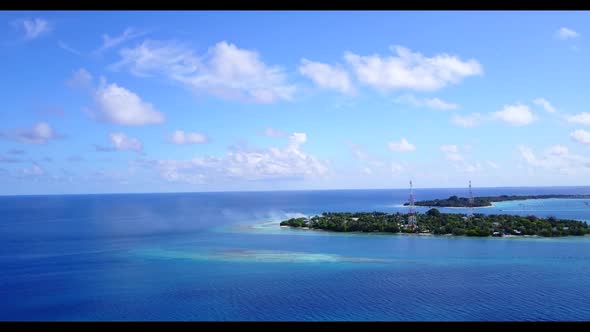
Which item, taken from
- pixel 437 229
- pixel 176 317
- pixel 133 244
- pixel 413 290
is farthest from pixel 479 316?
pixel 133 244

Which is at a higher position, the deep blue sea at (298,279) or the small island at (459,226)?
the small island at (459,226)

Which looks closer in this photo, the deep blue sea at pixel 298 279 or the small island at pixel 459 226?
the deep blue sea at pixel 298 279

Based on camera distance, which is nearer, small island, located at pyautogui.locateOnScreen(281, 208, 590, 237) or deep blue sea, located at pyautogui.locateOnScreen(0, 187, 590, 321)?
deep blue sea, located at pyautogui.locateOnScreen(0, 187, 590, 321)

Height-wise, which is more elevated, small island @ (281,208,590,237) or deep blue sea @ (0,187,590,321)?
small island @ (281,208,590,237)
